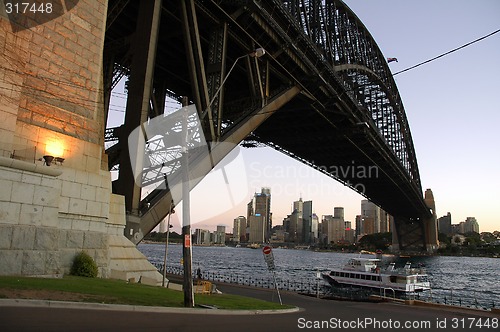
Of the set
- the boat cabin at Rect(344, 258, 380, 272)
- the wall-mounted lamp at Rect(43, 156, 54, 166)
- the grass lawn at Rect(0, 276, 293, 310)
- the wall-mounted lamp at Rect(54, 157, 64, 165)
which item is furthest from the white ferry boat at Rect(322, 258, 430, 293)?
the wall-mounted lamp at Rect(43, 156, 54, 166)

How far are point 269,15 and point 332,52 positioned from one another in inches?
961

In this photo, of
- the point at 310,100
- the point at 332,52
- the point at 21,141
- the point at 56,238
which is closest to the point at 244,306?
the point at 56,238

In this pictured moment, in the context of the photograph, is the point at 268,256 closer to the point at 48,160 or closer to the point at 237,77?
the point at 48,160

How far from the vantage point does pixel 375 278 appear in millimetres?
52000

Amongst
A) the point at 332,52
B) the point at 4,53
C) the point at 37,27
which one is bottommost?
the point at 4,53

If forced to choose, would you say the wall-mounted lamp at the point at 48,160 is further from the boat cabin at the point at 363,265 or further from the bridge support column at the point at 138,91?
→ the boat cabin at the point at 363,265

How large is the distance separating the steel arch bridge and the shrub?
11.2 ft

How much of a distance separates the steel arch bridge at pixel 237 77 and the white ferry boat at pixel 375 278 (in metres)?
18.3

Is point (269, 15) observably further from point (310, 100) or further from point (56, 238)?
point (56, 238)

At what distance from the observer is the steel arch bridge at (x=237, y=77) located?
21953mm

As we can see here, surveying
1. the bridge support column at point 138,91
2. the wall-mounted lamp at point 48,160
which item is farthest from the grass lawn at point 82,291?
the bridge support column at point 138,91

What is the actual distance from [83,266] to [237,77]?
29849 mm

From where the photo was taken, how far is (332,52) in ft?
172

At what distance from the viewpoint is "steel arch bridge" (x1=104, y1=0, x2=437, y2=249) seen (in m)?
22.0
